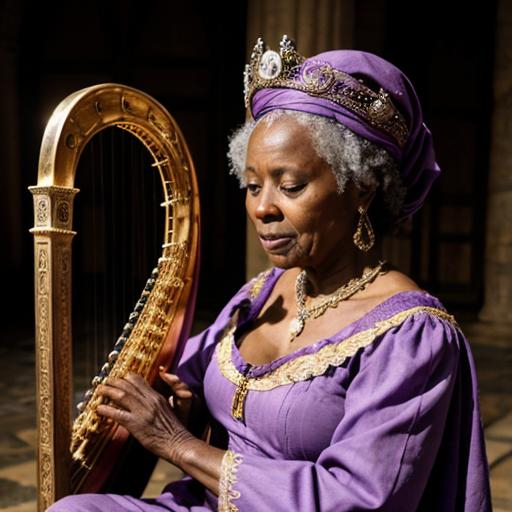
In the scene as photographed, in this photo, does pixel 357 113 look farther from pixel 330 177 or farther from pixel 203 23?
pixel 203 23

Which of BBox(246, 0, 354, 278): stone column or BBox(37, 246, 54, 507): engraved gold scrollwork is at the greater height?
BBox(246, 0, 354, 278): stone column

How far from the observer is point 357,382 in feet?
4.02

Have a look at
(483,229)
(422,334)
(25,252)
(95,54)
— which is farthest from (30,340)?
(422,334)

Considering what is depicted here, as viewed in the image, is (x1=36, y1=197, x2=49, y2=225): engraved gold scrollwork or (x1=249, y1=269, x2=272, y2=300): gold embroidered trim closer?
(x1=36, y1=197, x2=49, y2=225): engraved gold scrollwork

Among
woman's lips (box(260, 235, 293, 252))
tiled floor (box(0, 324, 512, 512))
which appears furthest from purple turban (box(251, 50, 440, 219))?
tiled floor (box(0, 324, 512, 512))

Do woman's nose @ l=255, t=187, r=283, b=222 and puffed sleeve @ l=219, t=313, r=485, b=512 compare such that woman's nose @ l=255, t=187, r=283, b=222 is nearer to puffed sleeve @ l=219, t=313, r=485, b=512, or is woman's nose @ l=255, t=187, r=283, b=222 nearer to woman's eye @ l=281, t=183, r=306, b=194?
woman's eye @ l=281, t=183, r=306, b=194

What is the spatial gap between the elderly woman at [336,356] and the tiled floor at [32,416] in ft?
5.09

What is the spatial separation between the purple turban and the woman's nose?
0.17 m

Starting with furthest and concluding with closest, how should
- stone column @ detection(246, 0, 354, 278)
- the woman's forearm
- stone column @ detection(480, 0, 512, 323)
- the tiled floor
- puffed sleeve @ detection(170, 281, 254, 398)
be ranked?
stone column @ detection(480, 0, 512, 323) < stone column @ detection(246, 0, 354, 278) < the tiled floor < puffed sleeve @ detection(170, 281, 254, 398) < the woman's forearm

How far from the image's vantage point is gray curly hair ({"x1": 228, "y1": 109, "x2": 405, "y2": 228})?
50.6 inches

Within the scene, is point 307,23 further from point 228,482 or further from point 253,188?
point 228,482

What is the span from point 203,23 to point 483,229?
3.44 m

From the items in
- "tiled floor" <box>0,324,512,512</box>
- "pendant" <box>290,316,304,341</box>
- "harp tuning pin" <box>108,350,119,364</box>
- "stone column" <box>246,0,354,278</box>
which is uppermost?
"stone column" <box>246,0,354,278</box>

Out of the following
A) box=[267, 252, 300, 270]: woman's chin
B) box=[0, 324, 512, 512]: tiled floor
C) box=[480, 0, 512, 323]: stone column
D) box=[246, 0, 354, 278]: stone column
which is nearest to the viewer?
box=[267, 252, 300, 270]: woman's chin
